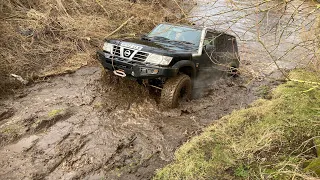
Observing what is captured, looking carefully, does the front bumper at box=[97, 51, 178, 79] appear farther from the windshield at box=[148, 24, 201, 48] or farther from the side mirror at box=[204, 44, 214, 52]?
the side mirror at box=[204, 44, 214, 52]

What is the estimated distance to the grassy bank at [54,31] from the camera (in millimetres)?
7176

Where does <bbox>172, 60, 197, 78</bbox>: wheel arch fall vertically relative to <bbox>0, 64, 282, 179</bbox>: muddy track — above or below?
above

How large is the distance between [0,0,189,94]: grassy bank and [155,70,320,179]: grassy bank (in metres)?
4.10

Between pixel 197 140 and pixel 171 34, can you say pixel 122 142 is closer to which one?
pixel 197 140

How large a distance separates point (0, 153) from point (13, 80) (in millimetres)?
2665

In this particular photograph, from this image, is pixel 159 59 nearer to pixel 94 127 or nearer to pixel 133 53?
pixel 133 53

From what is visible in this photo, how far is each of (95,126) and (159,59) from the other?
1631 mm

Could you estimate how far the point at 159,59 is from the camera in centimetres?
537

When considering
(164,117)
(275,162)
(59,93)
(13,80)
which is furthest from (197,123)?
(13,80)

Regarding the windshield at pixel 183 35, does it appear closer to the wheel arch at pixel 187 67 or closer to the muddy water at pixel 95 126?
the wheel arch at pixel 187 67

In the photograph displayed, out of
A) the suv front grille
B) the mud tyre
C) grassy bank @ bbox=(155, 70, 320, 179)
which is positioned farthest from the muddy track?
the suv front grille

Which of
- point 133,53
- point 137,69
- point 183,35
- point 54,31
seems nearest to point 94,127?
point 137,69

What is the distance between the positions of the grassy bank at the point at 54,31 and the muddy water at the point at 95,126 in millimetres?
653

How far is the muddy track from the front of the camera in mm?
4082
